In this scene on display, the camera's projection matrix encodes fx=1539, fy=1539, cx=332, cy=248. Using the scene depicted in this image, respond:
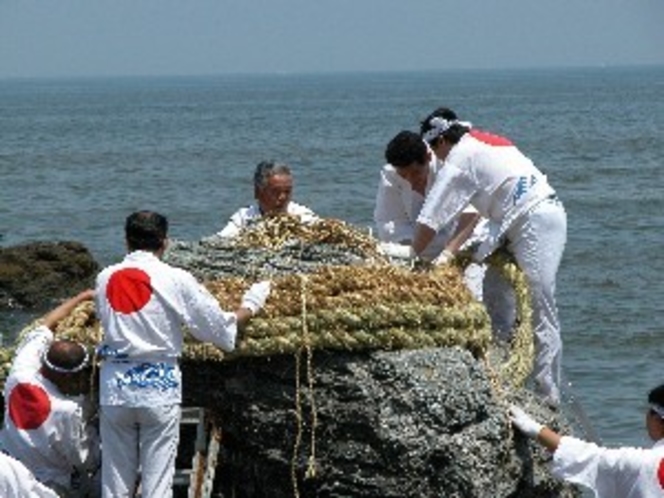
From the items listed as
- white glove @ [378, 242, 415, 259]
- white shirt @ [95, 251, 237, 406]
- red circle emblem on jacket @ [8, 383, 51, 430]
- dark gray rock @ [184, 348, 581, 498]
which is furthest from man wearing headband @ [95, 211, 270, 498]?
white glove @ [378, 242, 415, 259]

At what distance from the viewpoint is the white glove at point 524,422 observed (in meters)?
7.76

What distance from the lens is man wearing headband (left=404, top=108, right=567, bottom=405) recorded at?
9102mm

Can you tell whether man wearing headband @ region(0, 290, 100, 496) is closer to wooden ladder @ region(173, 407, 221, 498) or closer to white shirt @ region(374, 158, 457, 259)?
wooden ladder @ region(173, 407, 221, 498)

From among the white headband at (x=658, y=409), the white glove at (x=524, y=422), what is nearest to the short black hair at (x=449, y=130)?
the white glove at (x=524, y=422)

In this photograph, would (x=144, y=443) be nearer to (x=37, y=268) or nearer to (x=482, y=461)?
(x=482, y=461)

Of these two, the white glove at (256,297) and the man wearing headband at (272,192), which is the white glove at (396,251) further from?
the white glove at (256,297)

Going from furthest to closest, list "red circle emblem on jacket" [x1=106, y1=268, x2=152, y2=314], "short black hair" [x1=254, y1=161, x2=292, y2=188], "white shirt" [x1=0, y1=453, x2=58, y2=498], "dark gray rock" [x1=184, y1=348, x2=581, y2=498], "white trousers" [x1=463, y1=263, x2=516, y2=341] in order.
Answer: "short black hair" [x1=254, y1=161, x2=292, y2=188] < "white trousers" [x1=463, y1=263, x2=516, y2=341] < "dark gray rock" [x1=184, y1=348, x2=581, y2=498] < "red circle emblem on jacket" [x1=106, y1=268, x2=152, y2=314] < "white shirt" [x1=0, y1=453, x2=58, y2=498]

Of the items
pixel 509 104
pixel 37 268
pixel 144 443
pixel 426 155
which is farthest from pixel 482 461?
pixel 509 104

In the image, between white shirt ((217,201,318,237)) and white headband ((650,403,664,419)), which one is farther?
white shirt ((217,201,318,237))

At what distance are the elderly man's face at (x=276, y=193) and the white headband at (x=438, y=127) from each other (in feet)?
3.21

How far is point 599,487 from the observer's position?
6957mm

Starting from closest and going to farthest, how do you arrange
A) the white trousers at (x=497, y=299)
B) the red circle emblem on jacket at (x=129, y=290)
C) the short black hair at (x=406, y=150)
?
the red circle emblem on jacket at (x=129, y=290)
the short black hair at (x=406, y=150)
the white trousers at (x=497, y=299)

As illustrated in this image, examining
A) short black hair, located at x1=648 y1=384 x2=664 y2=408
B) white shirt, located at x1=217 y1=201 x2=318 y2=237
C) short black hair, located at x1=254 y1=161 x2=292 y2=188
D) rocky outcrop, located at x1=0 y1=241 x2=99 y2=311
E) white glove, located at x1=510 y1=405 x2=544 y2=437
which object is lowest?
rocky outcrop, located at x1=0 y1=241 x2=99 y2=311

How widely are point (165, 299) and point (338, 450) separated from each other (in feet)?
4.22
